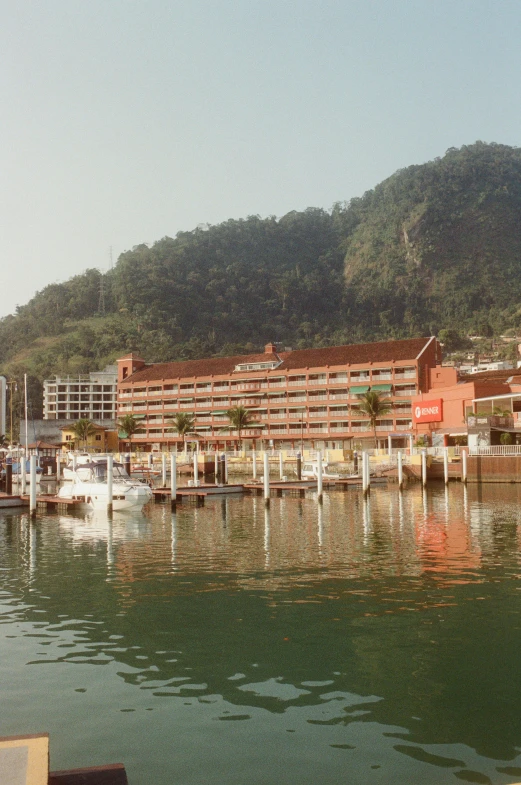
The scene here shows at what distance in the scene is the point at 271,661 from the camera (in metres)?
15.8

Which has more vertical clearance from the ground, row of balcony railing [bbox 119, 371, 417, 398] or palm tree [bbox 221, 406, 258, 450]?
row of balcony railing [bbox 119, 371, 417, 398]

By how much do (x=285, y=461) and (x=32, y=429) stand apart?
84268 mm

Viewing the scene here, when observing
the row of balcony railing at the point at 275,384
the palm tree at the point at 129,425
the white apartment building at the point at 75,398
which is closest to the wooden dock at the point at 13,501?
the row of balcony railing at the point at 275,384

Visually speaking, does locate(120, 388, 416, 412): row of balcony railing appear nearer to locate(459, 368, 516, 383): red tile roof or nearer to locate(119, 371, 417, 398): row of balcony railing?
locate(119, 371, 417, 398): row of balcony railing

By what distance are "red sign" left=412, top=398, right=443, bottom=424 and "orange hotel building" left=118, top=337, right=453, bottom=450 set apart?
356 cm

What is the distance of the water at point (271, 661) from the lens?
11336mm

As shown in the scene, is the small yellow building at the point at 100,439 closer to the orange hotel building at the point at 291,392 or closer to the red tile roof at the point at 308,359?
the orange hotel building at the point at 291,392

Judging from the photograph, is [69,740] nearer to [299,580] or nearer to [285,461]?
[299,580]

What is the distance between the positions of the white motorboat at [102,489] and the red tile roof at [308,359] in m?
70.8

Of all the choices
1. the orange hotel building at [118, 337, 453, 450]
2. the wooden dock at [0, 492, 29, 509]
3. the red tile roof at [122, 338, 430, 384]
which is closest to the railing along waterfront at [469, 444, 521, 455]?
the orange hotel building at [118, 337, 453, 450]

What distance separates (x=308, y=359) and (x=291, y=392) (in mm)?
6802

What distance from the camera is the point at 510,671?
49.1 ft

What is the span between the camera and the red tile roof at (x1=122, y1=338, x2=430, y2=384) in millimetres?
120131

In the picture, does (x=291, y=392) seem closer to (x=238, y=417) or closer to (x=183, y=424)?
(x=238, y=417)
